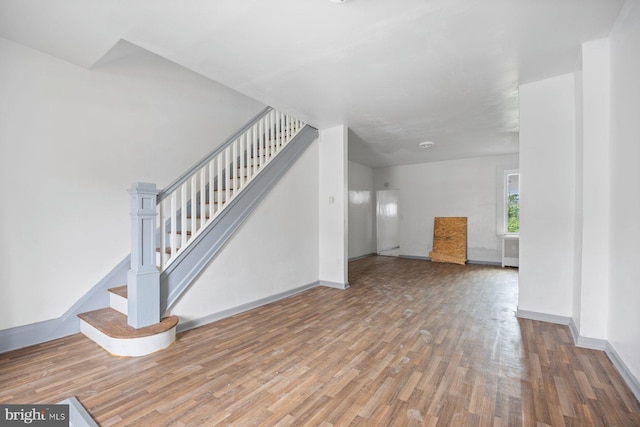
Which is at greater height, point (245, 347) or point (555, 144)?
point (555, 144)

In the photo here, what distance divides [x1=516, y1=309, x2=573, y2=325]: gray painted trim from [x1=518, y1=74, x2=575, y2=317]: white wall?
1.5 inches

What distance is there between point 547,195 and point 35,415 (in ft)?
15.7

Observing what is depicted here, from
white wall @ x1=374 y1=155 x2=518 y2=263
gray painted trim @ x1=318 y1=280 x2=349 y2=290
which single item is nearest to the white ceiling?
gray painted trim @ x1=318 y1=280 x2=349 y2=290

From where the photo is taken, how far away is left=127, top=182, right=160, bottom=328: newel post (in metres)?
2.60

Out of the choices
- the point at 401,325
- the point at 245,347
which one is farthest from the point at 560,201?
the point at 245,347

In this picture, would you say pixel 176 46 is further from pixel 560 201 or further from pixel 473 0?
pixel 560 201

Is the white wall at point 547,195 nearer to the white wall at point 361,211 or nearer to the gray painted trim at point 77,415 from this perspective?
the gray painted trim at point 77,415

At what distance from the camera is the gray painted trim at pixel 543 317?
3.13m

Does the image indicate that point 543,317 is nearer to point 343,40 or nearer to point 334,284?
point 334,284

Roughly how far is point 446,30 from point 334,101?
170 cm

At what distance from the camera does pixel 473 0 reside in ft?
6.49

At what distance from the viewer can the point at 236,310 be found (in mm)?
3598

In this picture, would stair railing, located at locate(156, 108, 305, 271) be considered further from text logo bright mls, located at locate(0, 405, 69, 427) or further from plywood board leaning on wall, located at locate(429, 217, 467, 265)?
plywood board leaning on wall, located at locate(429, 217, 467, 265)

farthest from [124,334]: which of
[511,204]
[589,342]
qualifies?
[511,204]
